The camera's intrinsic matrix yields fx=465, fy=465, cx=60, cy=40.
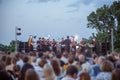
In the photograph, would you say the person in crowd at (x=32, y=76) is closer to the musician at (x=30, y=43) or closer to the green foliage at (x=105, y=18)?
the musician at (x=30, y=43)

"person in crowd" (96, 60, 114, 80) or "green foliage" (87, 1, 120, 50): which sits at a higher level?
"green foliage" (87, 1, 120, 50)

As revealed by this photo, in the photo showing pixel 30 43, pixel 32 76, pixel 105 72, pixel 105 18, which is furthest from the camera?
pixel 105 18

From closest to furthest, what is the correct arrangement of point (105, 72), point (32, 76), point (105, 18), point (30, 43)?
1. point (32, 76)
2. point (105, 72)
3. point (30, 43)
4. point (105, 18)

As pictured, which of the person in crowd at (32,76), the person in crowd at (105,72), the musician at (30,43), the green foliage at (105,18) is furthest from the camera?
the green foliage at (105,18)

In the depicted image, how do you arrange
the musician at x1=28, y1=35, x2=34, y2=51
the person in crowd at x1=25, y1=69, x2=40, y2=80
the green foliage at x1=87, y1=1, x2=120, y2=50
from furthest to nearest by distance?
the green foliage at x1=87, y1=1, x2=120, y2=50 → the musician at x1=28, y1=35, x2=34, y2=51 → the person in crowd at x1=25, y1=69, x2=40, y2=80

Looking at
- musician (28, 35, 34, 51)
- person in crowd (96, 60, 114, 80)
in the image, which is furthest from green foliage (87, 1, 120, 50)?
person in crowd (96, 60, 114, 80)

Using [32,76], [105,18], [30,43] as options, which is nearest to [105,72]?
[32,76]

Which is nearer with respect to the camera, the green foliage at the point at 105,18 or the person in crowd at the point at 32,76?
the person in crowd at the point at 32,76

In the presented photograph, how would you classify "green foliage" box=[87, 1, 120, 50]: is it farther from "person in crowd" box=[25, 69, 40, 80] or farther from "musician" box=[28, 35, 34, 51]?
"person in crowd" box=[25, 69, 40, 80]

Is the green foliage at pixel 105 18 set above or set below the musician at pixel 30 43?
above

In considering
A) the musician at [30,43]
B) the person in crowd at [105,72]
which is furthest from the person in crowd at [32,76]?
the musician at [30,43]

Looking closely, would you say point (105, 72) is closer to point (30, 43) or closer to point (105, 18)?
point (30, 43)

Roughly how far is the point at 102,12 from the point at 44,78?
135 ft

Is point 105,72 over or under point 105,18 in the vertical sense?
under
